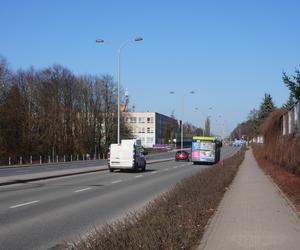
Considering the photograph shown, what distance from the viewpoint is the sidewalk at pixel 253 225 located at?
9.22 m

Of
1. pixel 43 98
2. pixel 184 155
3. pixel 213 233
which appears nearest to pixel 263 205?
pixel 213 233

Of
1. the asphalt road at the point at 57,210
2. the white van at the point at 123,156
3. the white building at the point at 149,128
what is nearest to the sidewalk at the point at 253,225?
the asphalt road at the point at 57,210

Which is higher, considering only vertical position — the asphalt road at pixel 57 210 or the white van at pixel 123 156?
the white van at pixel 123 156

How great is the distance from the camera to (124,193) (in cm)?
2228

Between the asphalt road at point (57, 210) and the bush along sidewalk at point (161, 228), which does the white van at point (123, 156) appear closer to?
the asphalt road at point (57, 210)

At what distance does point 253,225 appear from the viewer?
37.7ft

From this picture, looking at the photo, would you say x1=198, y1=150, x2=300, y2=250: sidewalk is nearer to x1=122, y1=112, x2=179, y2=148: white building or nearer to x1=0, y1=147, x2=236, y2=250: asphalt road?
x1=0, y1=147, x2=236, y2=250: asphalt road

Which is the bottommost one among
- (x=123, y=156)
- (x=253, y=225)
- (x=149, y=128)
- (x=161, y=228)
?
(x=253, y=225)

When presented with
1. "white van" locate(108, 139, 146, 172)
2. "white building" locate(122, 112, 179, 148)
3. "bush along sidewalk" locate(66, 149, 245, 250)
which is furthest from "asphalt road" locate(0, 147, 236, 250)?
"white building" locate(122, 112, 179, 148)

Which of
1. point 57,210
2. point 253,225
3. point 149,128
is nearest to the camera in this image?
point 253,225

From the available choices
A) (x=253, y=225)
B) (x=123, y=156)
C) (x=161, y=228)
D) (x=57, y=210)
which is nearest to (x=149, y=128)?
(x=123, y=156)

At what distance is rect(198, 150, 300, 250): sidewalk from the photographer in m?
9.22

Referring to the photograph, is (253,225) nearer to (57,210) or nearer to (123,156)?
(57,210)

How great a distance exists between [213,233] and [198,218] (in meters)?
1.02
